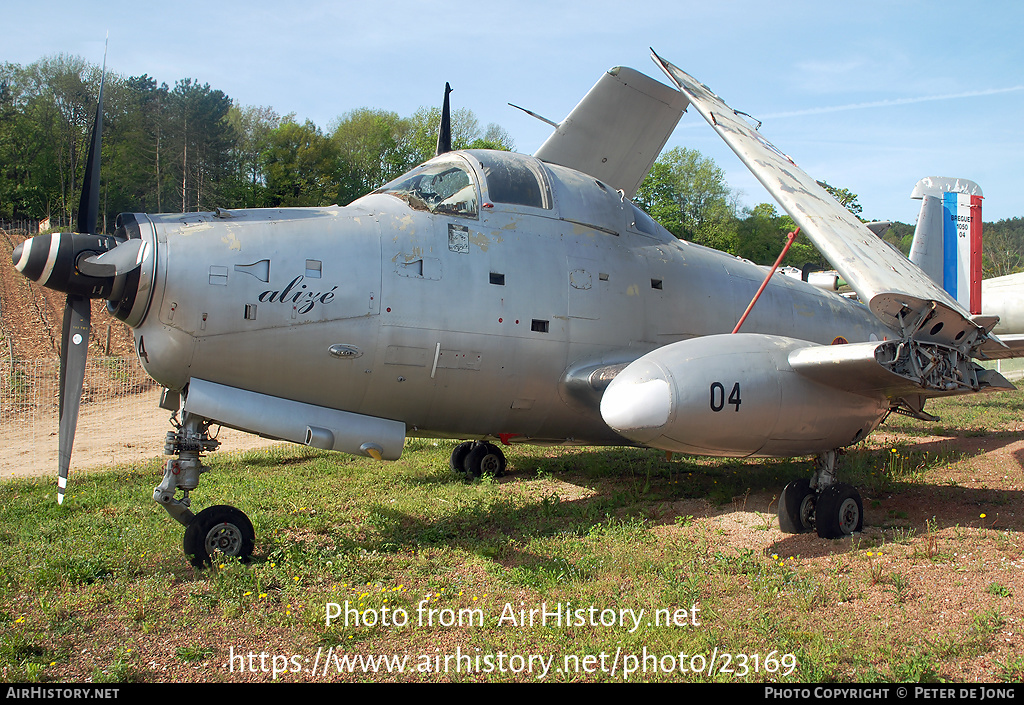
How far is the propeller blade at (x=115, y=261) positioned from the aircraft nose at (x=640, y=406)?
Result: 4.46 metres

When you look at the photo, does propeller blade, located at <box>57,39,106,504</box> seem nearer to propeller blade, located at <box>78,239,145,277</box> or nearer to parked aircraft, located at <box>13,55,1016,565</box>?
parked aircraft, located at <box>13,55,1016,565</box>

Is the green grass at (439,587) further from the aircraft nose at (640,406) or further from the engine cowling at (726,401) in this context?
the aircraft nose at (640,406)

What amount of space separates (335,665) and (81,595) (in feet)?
8.59

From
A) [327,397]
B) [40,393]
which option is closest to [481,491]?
[327,397]

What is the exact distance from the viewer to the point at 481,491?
9570 mm

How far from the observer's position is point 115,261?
5840 millimetres

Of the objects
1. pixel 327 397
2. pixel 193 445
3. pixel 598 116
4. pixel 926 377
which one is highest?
pixel 598 116

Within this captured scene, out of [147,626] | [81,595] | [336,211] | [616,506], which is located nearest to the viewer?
[147,626]

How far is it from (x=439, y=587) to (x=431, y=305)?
9.09ft

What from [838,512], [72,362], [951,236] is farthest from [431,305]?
[951,236]

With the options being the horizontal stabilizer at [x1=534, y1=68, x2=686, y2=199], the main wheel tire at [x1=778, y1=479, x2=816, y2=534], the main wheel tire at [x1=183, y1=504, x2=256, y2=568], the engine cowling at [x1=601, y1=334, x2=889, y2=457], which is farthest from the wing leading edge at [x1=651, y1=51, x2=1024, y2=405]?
the main wheel tire at [x1=183, y1=504, x2=256, y2=568]

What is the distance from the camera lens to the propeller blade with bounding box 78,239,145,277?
5781 mm

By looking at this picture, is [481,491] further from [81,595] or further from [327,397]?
[81,595]

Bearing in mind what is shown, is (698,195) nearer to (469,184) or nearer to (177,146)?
(177,146)
